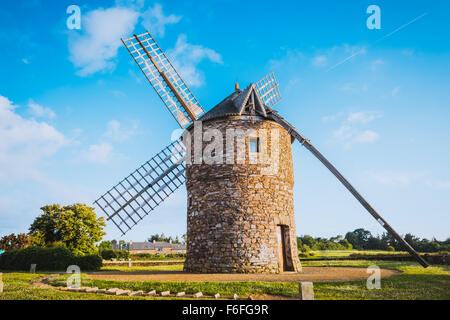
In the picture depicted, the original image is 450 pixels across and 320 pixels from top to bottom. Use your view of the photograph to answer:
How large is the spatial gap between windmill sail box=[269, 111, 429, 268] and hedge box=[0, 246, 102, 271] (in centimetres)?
1458

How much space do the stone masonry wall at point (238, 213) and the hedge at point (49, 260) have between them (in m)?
7.98

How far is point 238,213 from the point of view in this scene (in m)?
14.2

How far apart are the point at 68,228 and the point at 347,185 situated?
23.5 m

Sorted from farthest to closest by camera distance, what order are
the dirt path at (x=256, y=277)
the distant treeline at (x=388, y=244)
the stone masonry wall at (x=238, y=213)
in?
the distant treeline at (x=388, y=244) → the stone masonry wall at (x=238, y=213) → the dirt path at (x=256, y=277)

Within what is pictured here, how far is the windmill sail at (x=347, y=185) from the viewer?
13.9 metres

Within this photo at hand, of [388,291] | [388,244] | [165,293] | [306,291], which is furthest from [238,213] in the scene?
[388,244]

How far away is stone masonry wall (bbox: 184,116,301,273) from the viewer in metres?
13.9

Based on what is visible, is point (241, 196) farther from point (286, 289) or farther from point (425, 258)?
point (425, 258)

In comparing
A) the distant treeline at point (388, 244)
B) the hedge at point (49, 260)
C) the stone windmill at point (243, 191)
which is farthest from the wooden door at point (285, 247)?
the distant treeline at point (388, 244)

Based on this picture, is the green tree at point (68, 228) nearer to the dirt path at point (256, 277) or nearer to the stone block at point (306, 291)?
the dirt path at point (256, 277)

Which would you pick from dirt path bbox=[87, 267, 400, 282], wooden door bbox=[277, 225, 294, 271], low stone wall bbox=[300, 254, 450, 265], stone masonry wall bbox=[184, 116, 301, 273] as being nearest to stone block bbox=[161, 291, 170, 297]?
dirt path bbox=[87, 267, 400, 282]
